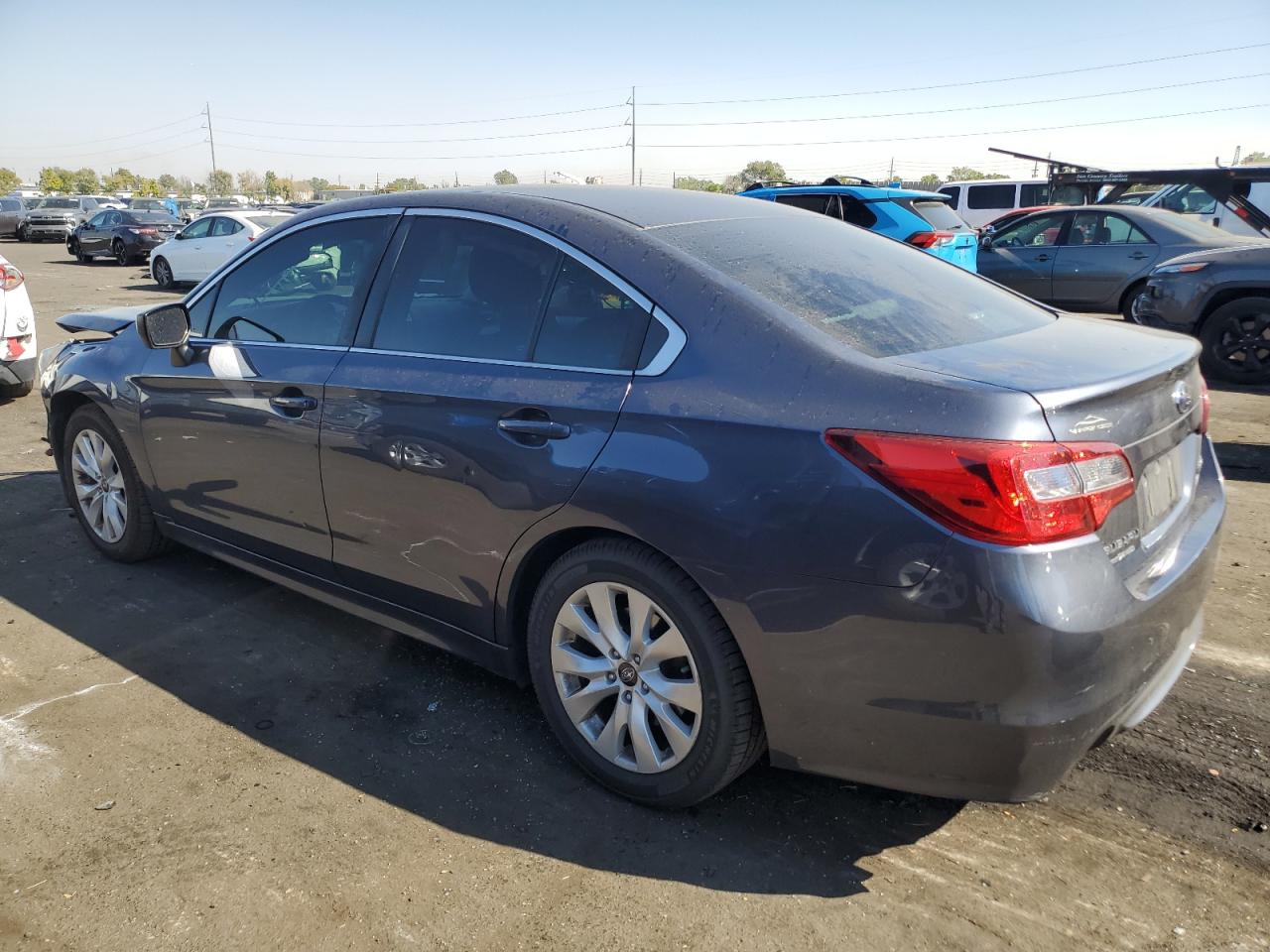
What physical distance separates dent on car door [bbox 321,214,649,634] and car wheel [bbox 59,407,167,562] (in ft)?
5.01

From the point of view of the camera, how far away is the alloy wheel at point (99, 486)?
451 cm

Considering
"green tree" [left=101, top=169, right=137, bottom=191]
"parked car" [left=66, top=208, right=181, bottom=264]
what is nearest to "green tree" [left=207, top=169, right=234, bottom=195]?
"green tree" [left=101, top=169, right=137, bottom=191]

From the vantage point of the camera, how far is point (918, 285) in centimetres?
305

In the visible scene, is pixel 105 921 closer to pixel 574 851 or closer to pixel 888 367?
pixel 574 851

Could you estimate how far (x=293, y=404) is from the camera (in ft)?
11.3

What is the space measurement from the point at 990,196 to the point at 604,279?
23.8m

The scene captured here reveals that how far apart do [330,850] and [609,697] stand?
2.84 feet

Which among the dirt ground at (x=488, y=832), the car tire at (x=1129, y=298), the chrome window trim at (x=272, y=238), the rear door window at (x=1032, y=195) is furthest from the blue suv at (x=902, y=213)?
the rear door window at (x=1032, y=195)

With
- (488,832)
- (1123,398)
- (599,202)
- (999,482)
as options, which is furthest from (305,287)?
(1123,398)

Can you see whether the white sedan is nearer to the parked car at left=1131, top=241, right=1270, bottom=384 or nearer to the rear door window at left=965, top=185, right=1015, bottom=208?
the parked car at left=1131, top=241, right=1270, bottom=384

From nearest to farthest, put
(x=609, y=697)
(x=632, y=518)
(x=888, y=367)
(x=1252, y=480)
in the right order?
1. (x=888, y=367)
2. (x=632, y=518)
3. (x=609, y=697)
4. (x=1252, y=480)

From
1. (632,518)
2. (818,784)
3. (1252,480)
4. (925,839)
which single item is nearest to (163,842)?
(632,518)

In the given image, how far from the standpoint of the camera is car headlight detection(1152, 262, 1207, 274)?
8594mm

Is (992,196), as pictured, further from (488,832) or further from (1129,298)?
(488,832)
